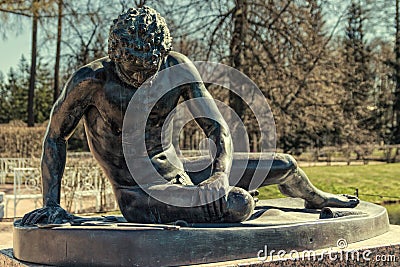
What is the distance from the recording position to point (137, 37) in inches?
145

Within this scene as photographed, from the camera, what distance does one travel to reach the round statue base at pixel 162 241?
135 inches

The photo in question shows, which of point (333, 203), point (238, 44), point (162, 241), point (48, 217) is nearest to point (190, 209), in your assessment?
point (162, 241)

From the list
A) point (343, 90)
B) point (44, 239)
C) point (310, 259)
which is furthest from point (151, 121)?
point (343, 90)

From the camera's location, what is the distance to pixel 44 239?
359cm

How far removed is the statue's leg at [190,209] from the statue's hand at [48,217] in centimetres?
45

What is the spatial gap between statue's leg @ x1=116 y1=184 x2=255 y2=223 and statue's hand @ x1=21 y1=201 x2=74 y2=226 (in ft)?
1.49

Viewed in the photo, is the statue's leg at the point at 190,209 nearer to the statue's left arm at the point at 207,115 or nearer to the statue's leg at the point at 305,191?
the statue's left arm at the point at 207,115

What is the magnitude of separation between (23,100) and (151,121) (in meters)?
35.7

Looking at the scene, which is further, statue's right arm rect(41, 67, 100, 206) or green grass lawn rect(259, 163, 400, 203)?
green grass lawn rect(259, 163, 400, 203)

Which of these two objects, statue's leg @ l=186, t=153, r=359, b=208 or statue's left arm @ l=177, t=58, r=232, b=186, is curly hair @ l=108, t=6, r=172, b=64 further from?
statue's leg @ l=186, t=153, r=359, b=208

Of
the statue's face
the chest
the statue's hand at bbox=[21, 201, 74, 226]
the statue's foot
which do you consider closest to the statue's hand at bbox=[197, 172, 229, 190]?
the chest

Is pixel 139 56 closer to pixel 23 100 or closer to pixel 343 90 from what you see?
pixel 343 90

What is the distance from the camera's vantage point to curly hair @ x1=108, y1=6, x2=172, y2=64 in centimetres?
368

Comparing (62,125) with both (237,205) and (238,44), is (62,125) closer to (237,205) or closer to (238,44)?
(237,205)
